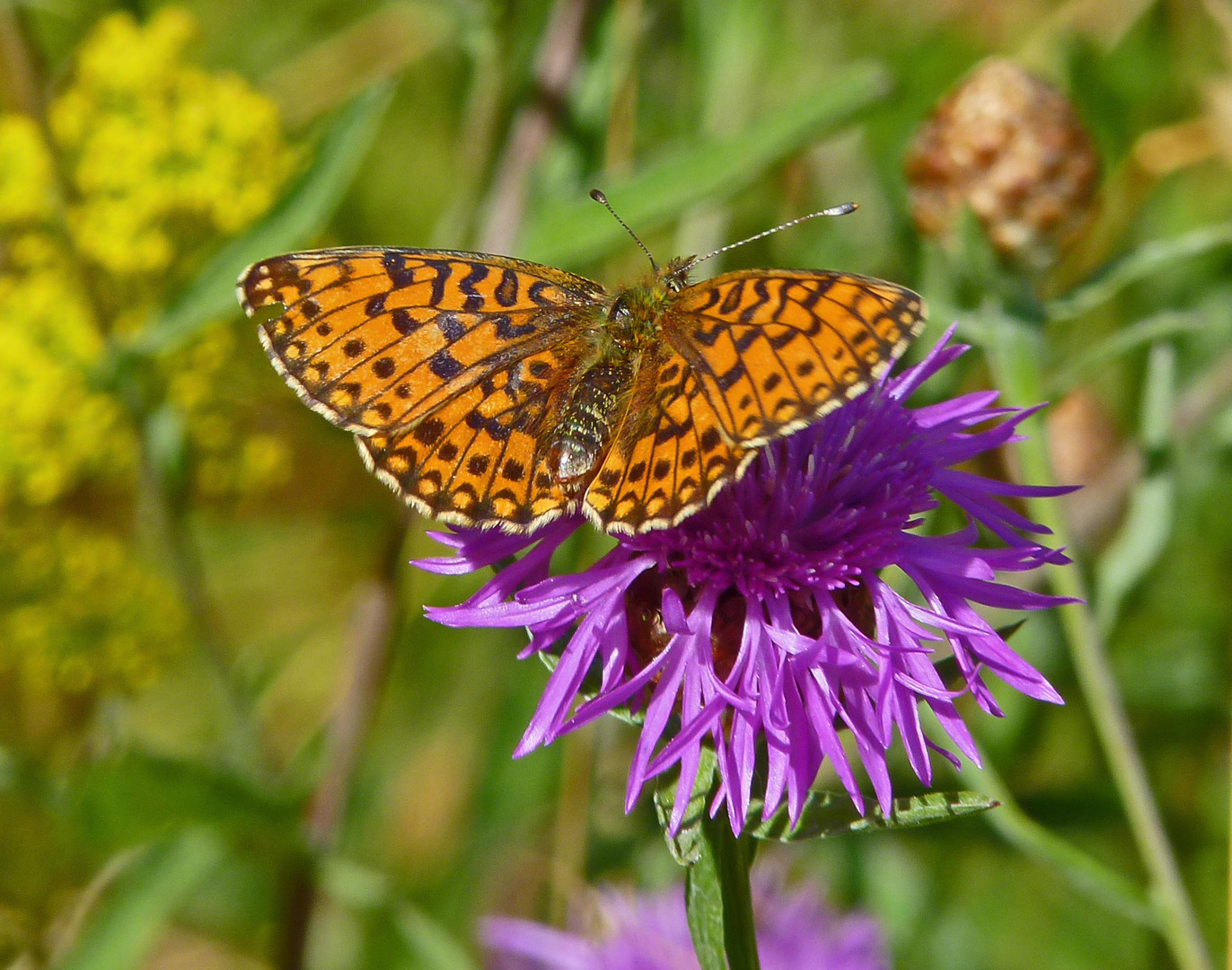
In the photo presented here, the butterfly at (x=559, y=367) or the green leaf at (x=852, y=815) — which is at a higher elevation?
the butterfly at (x=559, y=367)

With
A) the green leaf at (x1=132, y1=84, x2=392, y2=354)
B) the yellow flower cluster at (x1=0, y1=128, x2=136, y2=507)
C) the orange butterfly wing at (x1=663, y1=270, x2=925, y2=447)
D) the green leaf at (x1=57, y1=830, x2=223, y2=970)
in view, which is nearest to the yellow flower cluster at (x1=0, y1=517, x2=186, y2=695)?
the yellow flower cluster at (x1=0, y1=128, x2=136, y2=507)

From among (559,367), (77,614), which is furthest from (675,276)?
(77,614)

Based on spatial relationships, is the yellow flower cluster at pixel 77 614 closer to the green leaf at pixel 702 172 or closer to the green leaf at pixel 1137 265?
the green leaf at pixel 702 172

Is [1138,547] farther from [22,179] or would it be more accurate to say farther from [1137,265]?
[22,179]

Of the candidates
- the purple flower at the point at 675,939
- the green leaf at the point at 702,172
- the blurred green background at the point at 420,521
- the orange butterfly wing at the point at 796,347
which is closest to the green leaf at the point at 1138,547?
the blurred green background at the point at 420,521

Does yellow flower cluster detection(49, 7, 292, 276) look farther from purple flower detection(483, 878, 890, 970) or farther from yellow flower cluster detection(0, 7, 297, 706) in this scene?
purple flower detection(483, 878, 890, 970)

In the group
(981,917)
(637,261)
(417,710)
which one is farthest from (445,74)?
(981,917)

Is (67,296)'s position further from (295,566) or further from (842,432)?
(842,432)
